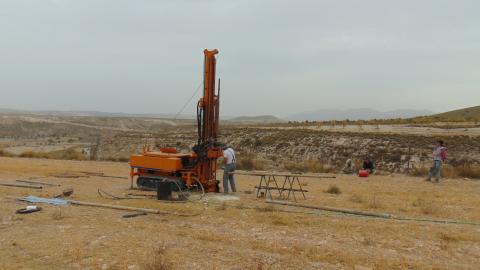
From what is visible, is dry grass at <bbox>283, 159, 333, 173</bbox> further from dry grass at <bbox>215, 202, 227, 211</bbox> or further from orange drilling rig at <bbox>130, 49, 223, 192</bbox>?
dry grass at <bbox>215, 202, 227, 211</bbox>

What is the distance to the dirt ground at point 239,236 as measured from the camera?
721 centimetres

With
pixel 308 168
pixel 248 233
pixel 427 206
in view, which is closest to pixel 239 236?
pixel 248 233

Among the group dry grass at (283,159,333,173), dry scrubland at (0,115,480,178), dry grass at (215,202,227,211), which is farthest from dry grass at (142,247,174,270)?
dry grass at (283,159,333,173)

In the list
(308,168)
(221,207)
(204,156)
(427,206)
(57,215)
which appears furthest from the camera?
(308,168)

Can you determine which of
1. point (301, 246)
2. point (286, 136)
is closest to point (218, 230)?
point (301, 246)

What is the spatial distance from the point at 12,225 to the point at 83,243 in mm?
2591

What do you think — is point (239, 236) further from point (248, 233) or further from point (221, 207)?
point (221, 207)

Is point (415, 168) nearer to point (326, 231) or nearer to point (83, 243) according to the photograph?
point (326, 231)

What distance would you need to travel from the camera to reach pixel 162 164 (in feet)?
48.4

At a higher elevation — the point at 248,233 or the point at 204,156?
the point at 204,156

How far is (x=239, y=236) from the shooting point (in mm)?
8883

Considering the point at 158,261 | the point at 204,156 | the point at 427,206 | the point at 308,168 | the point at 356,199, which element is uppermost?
the point at 204,156

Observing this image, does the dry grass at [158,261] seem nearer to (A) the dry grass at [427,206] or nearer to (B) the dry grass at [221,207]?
(B) the dry grass at [221,207]

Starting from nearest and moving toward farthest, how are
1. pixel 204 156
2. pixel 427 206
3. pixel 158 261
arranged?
pixel 158 261 → pixel 427 206 → pixel 204 156
